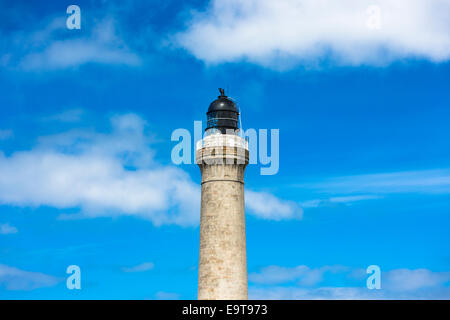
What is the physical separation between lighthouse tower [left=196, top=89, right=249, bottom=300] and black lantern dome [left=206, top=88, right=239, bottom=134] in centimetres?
76

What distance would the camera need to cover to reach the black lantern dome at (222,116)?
161 feet

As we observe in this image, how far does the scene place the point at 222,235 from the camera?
152 feet

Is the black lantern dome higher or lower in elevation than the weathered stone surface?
higher

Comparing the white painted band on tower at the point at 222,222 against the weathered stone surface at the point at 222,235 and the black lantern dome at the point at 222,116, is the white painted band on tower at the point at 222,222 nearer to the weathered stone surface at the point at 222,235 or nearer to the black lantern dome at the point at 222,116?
the weathered stone surface at the point at 222,235

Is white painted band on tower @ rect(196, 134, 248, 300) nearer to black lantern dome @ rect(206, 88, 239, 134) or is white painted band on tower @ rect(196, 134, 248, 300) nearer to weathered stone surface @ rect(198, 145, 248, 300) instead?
weathered stone surface @ rect(198, 145, 248, 300)

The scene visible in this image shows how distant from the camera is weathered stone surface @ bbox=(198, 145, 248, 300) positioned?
150 ft

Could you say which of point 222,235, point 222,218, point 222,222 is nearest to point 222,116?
point 222,218

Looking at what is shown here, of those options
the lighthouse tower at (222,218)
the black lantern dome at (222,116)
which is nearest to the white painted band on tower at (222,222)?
the lighthouse tower at (222,218)

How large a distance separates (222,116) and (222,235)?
8.19 meters

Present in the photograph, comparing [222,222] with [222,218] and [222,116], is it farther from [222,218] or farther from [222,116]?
[222,116]

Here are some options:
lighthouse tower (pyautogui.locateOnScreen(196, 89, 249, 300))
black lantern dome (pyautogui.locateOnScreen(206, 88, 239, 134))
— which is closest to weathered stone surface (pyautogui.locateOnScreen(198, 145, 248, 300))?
lighthouse tower (pyautogui.locateOnScreen(196, 89, 249, 300))
